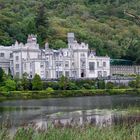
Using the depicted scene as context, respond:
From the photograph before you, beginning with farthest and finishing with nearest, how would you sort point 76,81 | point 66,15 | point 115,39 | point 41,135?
point 66,15
point 115,39
point 76,81
point 41,135

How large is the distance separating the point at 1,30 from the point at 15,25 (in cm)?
506

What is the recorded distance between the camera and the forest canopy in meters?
105

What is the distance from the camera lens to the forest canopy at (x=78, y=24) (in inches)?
4136

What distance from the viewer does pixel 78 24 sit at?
138 metres

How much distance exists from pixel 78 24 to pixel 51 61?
2052 inches

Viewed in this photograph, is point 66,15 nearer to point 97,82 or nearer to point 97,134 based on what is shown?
point 97,82

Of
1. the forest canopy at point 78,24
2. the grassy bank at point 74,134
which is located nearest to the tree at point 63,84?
the forest canopy at point 78,24

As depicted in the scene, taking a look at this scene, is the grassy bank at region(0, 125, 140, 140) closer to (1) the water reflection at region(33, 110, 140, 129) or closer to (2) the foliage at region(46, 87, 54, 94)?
(1) the water reflection at region(33, 110, 140, 129)

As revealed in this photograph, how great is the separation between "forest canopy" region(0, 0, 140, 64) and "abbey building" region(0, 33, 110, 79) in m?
10.1

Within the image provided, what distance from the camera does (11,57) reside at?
289 feet

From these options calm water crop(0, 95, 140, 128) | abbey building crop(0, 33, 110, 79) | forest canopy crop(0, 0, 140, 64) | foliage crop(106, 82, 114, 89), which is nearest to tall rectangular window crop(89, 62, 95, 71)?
abbey building crop(0, 33, 110, 79)

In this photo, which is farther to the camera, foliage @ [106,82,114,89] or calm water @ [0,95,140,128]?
foliage @ [106,82,114,89]

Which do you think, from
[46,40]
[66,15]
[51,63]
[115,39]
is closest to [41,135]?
[51,63]

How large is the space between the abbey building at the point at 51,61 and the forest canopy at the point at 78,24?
10123mm
